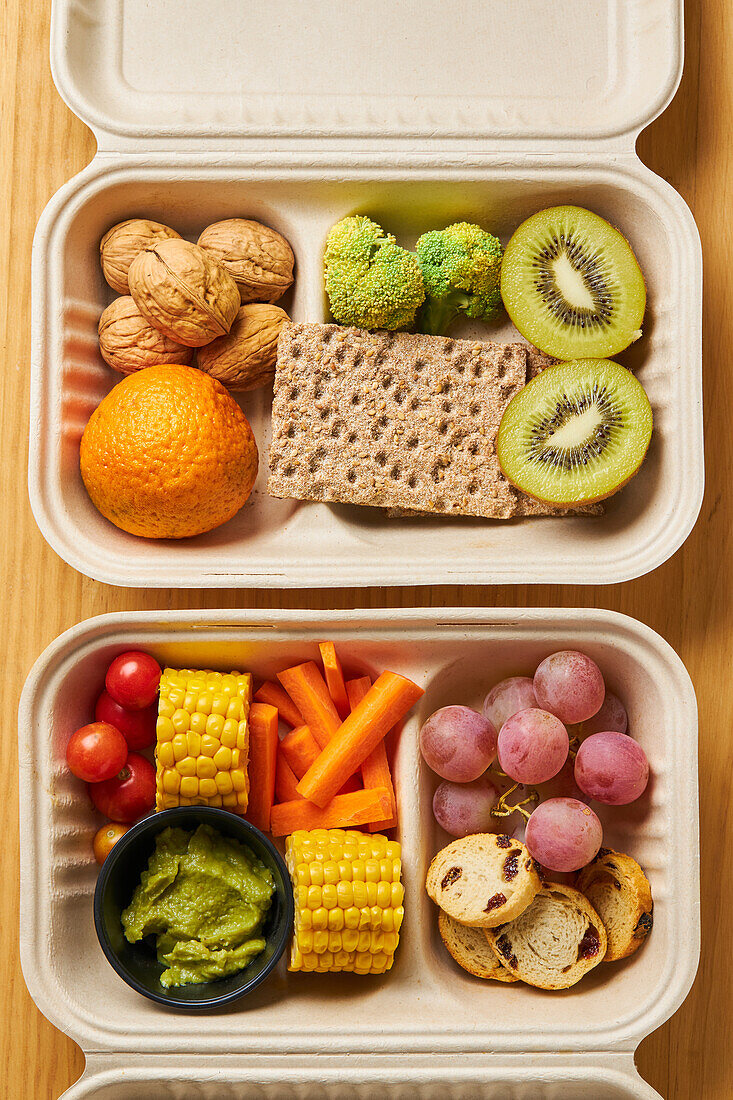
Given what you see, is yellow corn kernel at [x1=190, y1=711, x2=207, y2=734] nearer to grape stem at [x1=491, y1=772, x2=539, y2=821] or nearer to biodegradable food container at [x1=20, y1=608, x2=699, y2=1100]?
biodegradable food container at [x1=20, y1=608, x2=699, y2=1100]

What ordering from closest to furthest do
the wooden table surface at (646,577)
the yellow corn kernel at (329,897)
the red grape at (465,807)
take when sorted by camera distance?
the yellow corn kernel at (329,897)
the red grape at (465,807)
the wooden table surface at (646,577)

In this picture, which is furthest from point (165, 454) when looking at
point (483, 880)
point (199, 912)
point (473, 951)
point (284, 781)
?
point (473, 951)

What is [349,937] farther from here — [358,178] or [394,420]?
[358,178]

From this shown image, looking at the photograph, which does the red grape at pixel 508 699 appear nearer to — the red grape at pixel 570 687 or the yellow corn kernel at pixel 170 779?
the red grape at pixel 570 687

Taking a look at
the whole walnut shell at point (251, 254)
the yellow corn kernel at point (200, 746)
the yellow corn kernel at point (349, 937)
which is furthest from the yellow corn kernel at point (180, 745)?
the whole walnut shell at point (251, 254)

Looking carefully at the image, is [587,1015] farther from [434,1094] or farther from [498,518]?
[498,518]
